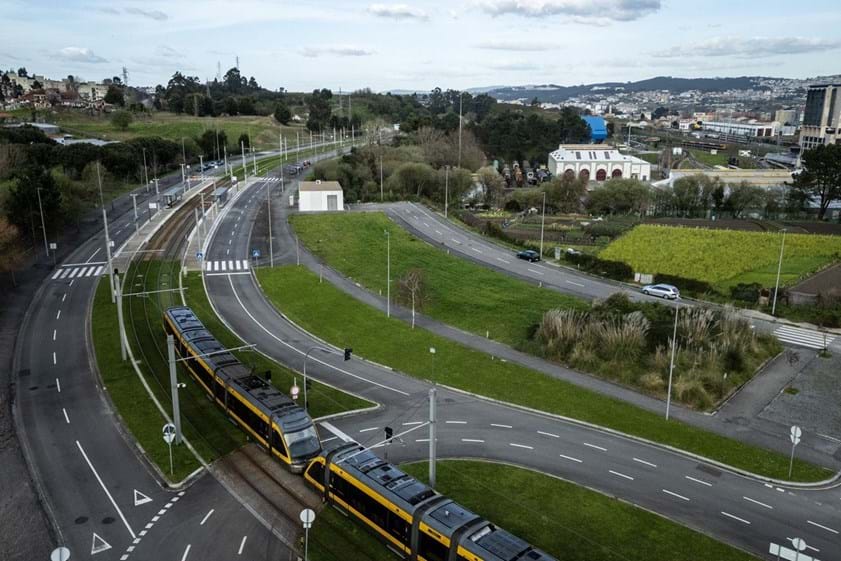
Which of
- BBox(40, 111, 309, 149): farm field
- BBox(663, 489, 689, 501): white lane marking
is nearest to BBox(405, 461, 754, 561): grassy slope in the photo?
BBox(663, 489, 689, 501): white lane marking

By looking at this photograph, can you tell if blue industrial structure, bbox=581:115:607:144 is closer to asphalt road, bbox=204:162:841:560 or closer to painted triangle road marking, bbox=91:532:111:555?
asphalt road, bbox=204:162:841:560

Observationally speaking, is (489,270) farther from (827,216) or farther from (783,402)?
(827,216)

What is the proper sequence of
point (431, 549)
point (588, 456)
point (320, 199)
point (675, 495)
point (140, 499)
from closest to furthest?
1. point (431, 549)
2. point (140, 499)
3. point (675, 495)
4. point (588, 456)
5. point (320, 199)

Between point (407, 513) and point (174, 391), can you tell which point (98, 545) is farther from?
point (407, 513)

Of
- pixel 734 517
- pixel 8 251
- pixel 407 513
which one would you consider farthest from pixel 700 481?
pixel 8 251

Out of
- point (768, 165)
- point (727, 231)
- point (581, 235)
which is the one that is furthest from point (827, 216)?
→ point (768, 165)
